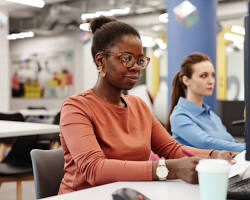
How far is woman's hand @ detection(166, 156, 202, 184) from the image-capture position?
112 centimetres

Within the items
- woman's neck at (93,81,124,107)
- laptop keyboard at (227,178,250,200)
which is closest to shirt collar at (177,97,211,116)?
woman's neck at (93,81,124,107)

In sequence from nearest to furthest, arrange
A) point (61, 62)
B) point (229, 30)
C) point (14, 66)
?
1. point (229, 30)
2. point (61, 62)
3. point (14, 66)

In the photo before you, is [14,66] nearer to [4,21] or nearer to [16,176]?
[4,21]

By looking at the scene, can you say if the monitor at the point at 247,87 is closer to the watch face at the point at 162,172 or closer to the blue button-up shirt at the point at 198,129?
the watch face at the point at 162,172

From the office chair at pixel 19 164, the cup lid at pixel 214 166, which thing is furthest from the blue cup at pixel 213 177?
the office chair at pixel 19 164

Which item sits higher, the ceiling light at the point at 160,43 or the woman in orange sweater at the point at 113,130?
the ceiling light at the point at 160,43

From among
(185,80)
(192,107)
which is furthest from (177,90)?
(192,107)

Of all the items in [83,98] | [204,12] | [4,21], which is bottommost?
[83,98]

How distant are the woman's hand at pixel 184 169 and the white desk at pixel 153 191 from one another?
0.07 ft

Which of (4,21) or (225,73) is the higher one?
(4,21)

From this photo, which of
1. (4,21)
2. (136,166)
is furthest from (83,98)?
(4,21)

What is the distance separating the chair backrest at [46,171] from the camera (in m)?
1.56

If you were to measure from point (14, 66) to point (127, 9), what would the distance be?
7.04 m

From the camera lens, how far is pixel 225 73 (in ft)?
35.6
